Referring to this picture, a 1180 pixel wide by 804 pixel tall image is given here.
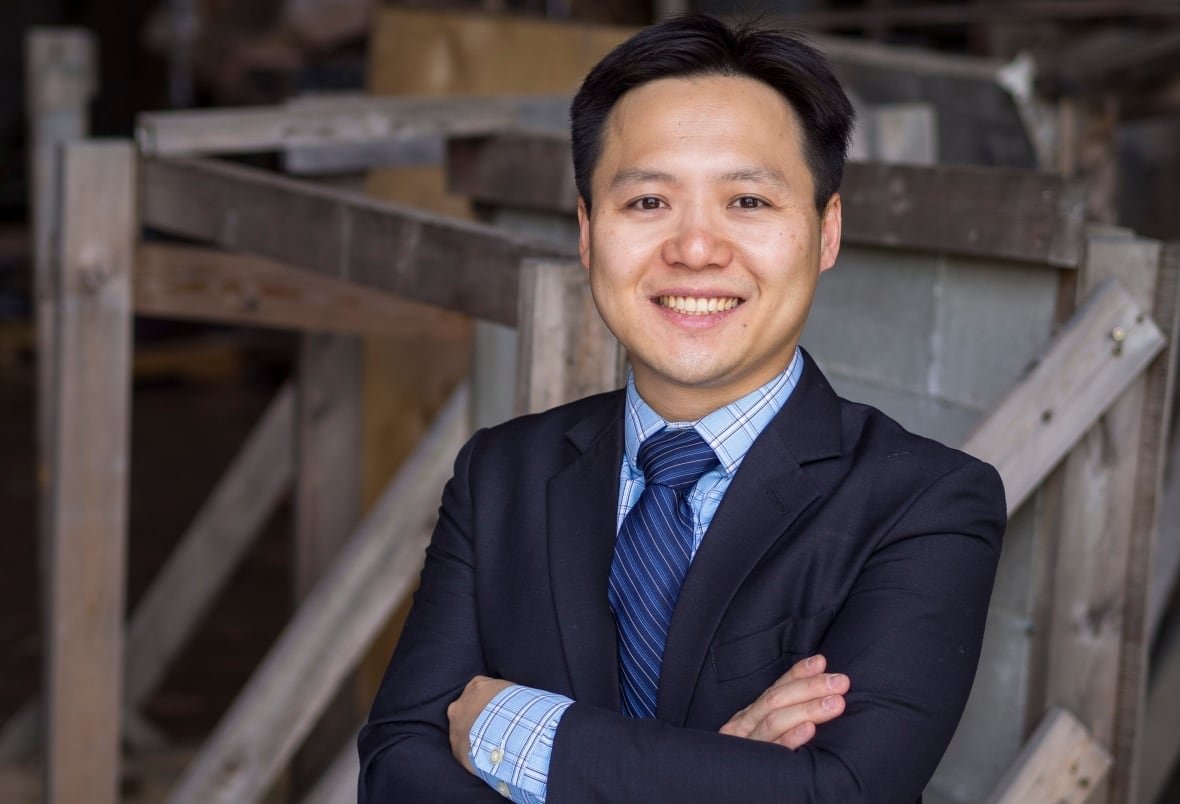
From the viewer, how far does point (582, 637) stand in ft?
5.65

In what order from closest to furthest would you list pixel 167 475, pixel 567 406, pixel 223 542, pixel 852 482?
pixel 852 482 < pixel 567 406 < pixel 223 542 < pixel 167 475

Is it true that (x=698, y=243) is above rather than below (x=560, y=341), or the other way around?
above

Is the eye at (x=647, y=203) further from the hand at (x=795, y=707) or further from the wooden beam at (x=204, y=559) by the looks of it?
the wooden beam at (x=204, y=559)

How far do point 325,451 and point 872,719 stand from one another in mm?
3004

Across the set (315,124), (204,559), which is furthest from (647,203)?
(204,559)

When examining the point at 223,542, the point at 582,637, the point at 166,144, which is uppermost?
the point at 166,144

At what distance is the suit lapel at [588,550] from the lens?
1708mm

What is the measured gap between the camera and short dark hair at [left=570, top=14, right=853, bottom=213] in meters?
1.69

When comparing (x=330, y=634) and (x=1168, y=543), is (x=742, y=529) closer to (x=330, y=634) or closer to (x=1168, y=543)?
(x=330, y=634)

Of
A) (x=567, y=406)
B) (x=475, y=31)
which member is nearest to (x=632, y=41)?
(x=567, y=406)

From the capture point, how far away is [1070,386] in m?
2.15

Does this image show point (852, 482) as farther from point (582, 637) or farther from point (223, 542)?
point (223, 542)

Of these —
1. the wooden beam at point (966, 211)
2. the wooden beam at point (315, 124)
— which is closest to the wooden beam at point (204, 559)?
the wooden beam at point (315, 124)

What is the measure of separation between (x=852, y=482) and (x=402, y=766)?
1.92 ft
